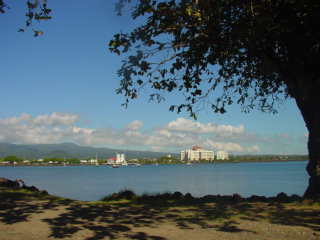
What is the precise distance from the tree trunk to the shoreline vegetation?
2.99 feet

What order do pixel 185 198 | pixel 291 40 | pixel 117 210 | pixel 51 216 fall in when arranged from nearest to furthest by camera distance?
pixel 51 216 < pixel 117 210 < pixel 291 40 < pixel 185 198

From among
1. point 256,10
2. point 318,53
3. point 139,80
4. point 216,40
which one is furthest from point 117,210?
point 318,53

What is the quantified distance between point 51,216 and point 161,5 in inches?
240

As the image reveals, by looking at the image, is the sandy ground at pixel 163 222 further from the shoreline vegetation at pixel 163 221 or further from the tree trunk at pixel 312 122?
the tree trunk at pixel 312 122

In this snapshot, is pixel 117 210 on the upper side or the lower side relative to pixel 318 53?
lower

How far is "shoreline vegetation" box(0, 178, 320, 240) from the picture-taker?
6.50 m

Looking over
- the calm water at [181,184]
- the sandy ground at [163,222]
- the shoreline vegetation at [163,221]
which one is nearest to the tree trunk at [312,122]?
the shoreline vegetation at [163,221]

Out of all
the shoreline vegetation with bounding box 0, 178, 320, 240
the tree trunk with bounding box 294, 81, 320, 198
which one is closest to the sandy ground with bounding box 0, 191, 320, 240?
the shoreline vegetation with bounding box 0, 178, 320, 240

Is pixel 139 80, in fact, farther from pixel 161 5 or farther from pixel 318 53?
pixel 318 53

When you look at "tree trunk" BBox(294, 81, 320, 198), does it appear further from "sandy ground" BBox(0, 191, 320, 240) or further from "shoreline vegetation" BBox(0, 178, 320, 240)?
"sandy ground" BBox(0, 191, 320, 240)

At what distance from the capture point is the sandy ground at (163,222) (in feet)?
21.3

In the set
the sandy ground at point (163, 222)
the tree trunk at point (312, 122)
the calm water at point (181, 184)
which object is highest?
the tree trunk at point (312, 122)

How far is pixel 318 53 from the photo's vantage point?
1024 centimetres

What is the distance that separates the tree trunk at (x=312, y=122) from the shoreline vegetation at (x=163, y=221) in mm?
912
